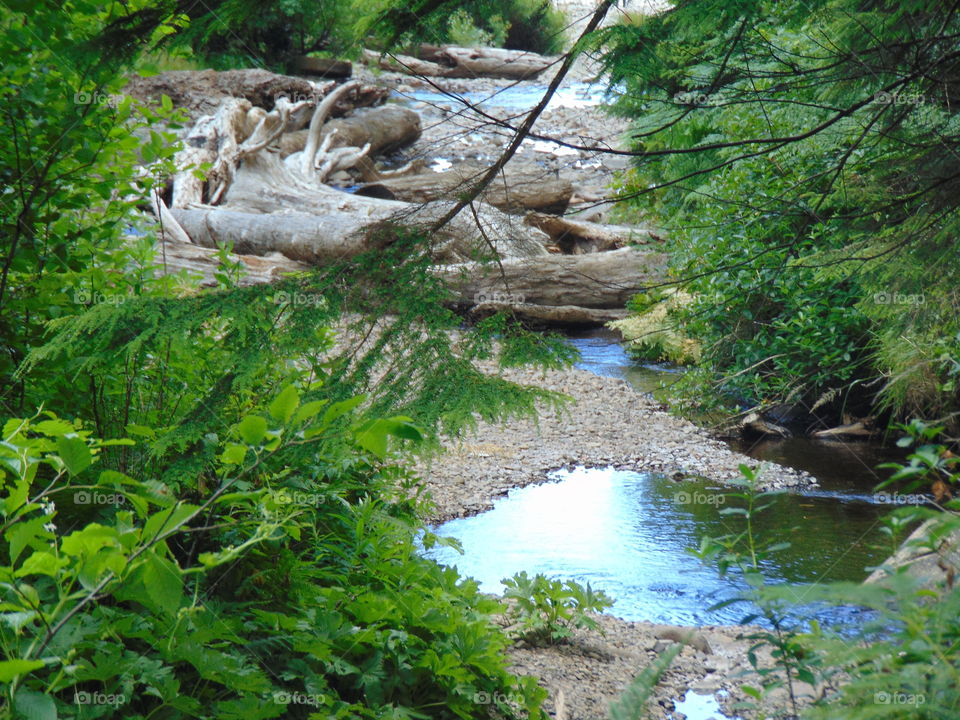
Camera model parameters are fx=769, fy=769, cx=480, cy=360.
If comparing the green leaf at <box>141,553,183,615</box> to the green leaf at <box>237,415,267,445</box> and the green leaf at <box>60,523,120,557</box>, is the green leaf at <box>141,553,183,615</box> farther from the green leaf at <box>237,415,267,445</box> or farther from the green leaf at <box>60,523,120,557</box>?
the green leaf at <box>237,415,267,445</box>

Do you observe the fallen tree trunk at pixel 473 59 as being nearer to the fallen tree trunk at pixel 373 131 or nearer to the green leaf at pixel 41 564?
the fallen tree trunk at pixel 373 131

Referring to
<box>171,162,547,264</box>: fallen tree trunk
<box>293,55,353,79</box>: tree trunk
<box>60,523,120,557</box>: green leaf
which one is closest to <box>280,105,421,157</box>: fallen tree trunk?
<box>171,162,547,264</box>: fallen tree trunk

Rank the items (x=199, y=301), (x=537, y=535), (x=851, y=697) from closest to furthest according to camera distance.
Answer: (x=851, y=697) → (x=199, y=301) → (x=537, y=535)

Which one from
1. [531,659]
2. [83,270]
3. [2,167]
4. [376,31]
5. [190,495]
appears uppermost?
[376,31]

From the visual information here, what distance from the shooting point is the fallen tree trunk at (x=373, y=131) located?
1619cm

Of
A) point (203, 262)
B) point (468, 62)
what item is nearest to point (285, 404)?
point (203, 262)

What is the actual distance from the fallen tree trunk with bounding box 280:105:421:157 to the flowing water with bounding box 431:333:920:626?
1172 cm

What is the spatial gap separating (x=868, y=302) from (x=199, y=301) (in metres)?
3.65

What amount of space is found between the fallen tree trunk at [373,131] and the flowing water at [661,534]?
38.4ft

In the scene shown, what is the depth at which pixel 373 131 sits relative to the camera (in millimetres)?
17391

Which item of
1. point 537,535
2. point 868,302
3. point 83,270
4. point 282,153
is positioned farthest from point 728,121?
point 282,153

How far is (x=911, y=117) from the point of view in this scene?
3781 mm

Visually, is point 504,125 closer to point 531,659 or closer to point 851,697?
point 851,697

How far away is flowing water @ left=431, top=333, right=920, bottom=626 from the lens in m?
4.76
